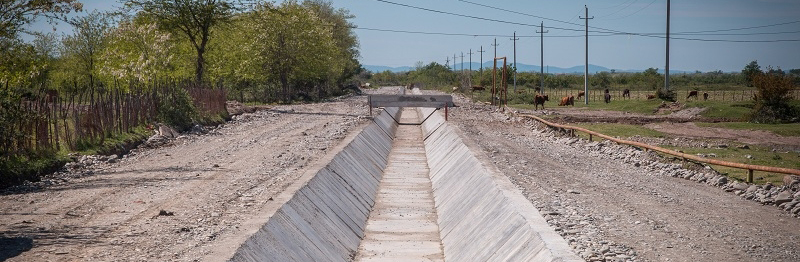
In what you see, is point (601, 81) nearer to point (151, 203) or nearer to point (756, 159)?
point (756, 159)

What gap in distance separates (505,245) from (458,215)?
5.03m

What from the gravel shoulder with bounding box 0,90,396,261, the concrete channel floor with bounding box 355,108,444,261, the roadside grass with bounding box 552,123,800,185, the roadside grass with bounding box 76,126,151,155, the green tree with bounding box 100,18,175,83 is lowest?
the concrete channel floor with bounding box 355,108,444,261

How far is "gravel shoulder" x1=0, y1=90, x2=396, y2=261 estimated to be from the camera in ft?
34.4

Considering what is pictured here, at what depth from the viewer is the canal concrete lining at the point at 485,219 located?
36.1 feet

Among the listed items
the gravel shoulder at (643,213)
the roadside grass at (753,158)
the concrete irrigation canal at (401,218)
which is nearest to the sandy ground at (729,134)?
the roadside grass at (753,158)

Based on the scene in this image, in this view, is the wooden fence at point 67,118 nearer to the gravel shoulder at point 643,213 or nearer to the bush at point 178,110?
the bush at point 178,110

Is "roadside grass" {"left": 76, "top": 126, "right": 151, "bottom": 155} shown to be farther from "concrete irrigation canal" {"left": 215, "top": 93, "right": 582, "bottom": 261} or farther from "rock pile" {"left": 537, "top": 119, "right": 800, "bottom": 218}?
"rock pile" {"left": 537, "top": 119, "right": 800, "bottom": 218}

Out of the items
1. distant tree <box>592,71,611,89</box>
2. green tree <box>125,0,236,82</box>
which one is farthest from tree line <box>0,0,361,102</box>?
distant tree <box>592,71,611,89</box>

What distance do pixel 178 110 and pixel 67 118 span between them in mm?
7867

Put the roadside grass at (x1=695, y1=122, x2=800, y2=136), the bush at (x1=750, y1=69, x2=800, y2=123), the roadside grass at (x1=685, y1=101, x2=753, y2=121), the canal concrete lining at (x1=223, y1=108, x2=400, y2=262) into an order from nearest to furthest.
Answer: the canal concrete lining at (x1=223, y1=108, x2=400, y2=262) < the roadside grass at (x1=695, y1=122, x2=800, y2=136) < the bush at (x1=750, y1=69, x2=800, y2=123) < the roadside grass at (x1=685, y1=101, x2=753, y2=121)

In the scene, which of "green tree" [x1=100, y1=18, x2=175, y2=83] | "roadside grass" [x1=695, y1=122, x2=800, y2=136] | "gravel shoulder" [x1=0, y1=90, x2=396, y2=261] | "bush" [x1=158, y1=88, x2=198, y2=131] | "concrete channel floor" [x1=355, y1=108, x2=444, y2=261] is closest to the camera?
"gravel shoulder" [x1=0, y1=90, x2=396, y2=261]

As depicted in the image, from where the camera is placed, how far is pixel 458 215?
17297 mm

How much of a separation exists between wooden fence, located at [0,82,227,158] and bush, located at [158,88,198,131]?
93 mm

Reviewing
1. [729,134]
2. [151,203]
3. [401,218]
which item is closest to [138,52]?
[401,218]
